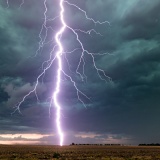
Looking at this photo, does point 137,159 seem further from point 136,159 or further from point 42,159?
point 42,159

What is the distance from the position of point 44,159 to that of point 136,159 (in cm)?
1115

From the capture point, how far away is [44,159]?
40719 millimetres

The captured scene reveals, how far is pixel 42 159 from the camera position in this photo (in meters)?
40.7

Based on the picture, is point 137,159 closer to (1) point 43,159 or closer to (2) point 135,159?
(2) point 135,159

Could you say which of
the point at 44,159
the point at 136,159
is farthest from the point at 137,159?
the point at 44,159

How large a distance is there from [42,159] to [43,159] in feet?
0.39

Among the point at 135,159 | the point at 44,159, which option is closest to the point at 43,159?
the point at 44,159

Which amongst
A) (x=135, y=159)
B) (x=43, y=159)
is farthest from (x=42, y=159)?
(x=135, y=159)

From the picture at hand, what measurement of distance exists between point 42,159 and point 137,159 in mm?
11472

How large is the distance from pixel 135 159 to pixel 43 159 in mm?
11119

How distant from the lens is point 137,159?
136 ft

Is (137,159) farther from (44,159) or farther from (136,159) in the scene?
(44,159)

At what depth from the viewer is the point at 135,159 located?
41.6m

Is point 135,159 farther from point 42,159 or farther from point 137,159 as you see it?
point 42,159
